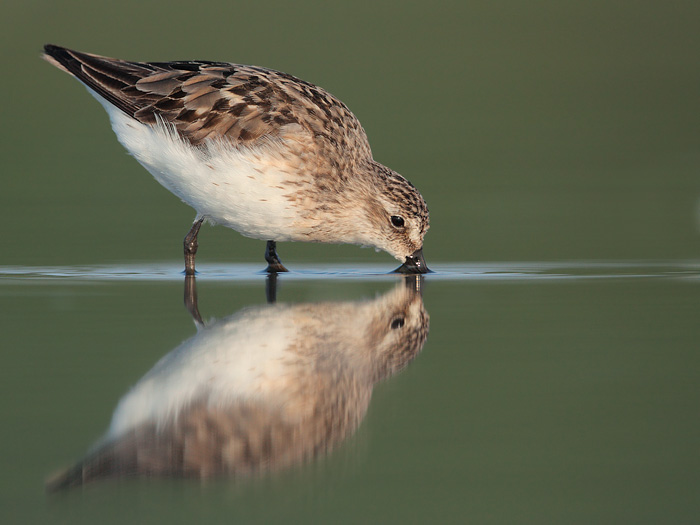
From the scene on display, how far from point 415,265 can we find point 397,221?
1.39 feet

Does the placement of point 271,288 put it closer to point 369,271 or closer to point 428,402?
point 369,271

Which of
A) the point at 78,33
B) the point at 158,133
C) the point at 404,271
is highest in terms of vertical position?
the point at 78,33

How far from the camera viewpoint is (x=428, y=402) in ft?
15.9

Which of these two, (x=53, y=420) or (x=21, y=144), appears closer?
(x=53, y=420)

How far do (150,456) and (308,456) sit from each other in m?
0.61

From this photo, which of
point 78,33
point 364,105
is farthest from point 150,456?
point 78,33

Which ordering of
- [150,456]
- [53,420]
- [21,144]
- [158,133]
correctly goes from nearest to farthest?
[150,456]
[53,420]
[158,133]
[21,144]

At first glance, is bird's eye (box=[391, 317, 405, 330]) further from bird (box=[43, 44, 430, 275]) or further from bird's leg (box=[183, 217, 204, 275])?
bird's leg (box=[183, 217, 204, 275])

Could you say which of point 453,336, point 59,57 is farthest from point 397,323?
point 59,57

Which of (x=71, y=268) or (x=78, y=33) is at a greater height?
(x=78, y=33)

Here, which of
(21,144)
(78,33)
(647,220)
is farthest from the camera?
(78,33)

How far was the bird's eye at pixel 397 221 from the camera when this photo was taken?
937 centimetres

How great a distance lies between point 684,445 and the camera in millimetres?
4195

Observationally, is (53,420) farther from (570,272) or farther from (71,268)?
(570,272)
